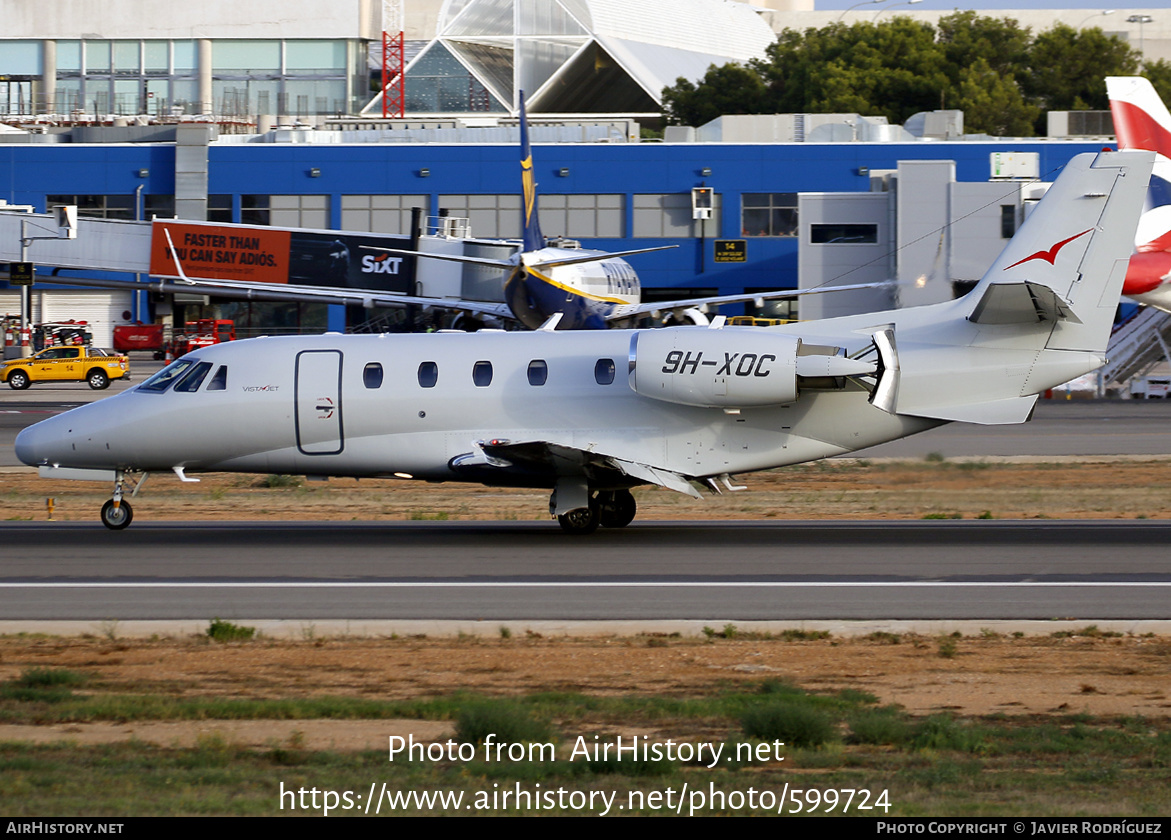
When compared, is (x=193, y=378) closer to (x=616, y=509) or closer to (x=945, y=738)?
(x=616, y=509)

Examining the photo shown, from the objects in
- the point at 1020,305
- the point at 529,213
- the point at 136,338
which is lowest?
the point at 136,338

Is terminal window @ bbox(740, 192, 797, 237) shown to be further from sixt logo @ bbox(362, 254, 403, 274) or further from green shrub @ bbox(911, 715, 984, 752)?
green shrub @ bbox(911, 715, 984, 752)

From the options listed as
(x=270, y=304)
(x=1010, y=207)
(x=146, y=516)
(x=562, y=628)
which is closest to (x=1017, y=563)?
(x=562, y=628)

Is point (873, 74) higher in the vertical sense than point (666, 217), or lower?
higher

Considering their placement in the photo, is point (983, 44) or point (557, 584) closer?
point (557, 584)

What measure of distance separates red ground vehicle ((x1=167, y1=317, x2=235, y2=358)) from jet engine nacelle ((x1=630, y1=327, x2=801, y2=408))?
5304cm

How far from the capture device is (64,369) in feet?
184

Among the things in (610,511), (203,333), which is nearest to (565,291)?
(610,511)

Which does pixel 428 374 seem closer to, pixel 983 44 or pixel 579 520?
pixel 579 520

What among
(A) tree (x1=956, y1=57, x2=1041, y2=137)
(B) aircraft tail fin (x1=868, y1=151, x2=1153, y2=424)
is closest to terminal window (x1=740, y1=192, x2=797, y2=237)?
(A) tree (x1=956, y1=57, x2=1041, y2=137)

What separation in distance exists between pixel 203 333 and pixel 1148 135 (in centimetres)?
4986

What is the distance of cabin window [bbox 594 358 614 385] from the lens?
19.4 meters

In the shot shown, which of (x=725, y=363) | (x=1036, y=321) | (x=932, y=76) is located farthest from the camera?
(x=932, y=76)

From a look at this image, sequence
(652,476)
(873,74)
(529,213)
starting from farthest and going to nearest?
1. (873,74)
2. (529,213)
3. (652,476)
